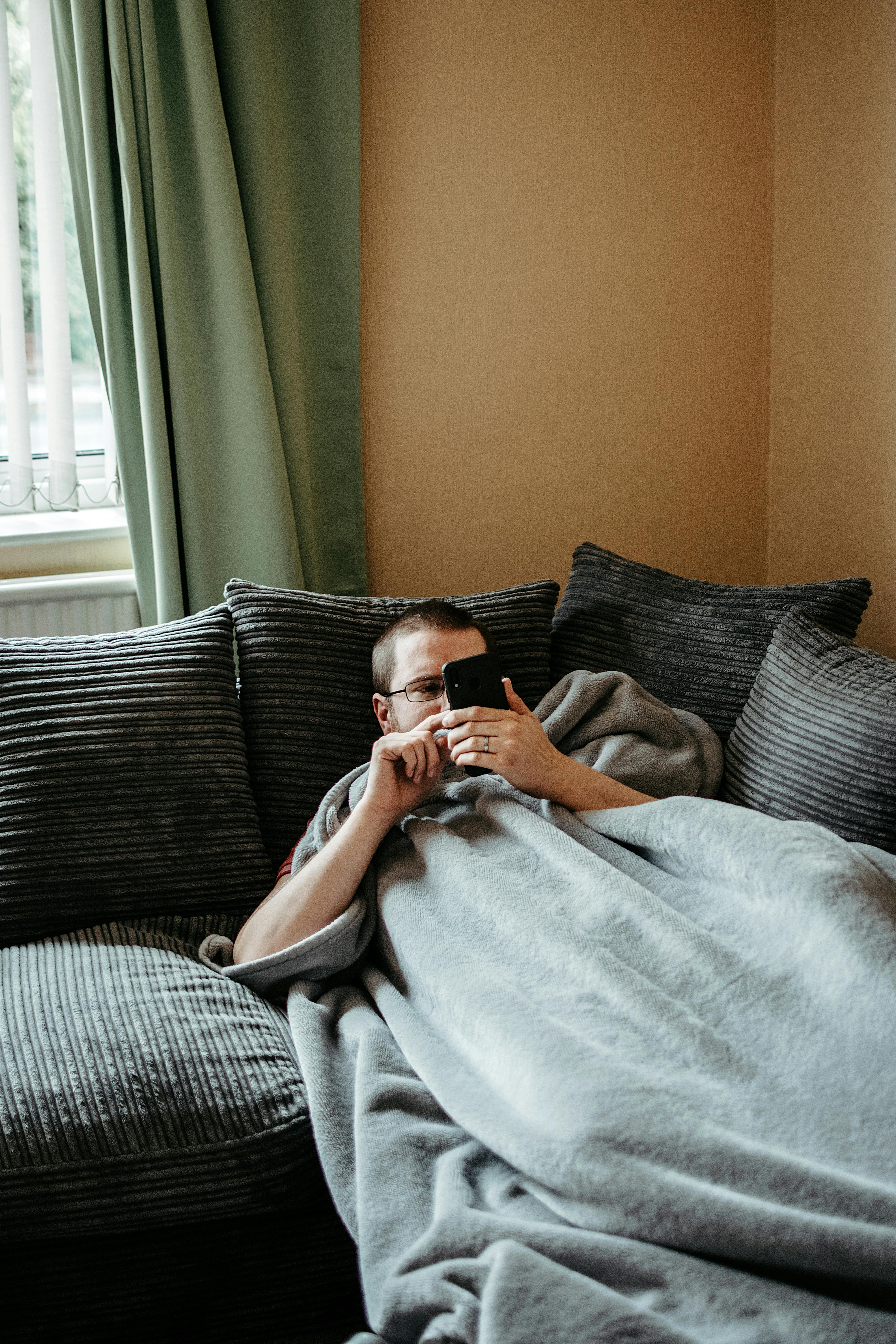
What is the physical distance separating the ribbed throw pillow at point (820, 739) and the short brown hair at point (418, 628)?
0.41 m

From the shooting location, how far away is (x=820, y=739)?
4.34ft

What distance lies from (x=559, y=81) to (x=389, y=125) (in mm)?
398

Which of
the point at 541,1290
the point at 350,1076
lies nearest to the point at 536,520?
the point at 350,1076

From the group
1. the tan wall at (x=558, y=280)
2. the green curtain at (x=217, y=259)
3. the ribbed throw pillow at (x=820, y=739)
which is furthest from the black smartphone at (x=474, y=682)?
the tan wall at (x=558, y=280)

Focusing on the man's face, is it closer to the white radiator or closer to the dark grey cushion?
the dark grey cushion

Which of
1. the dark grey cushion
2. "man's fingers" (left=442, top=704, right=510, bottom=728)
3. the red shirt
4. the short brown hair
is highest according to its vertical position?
the short brown hair

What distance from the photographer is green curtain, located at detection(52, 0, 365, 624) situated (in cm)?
188

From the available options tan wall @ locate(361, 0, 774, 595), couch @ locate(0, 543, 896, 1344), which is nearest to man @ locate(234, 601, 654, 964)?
couch @ locate(0, 543, 896, 1344)

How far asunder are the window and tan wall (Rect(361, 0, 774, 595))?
1.98ft

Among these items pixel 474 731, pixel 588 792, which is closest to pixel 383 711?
Result: pixel 474 731

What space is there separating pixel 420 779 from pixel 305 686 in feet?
1.27

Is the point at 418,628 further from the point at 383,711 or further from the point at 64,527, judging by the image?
the point at 64,527

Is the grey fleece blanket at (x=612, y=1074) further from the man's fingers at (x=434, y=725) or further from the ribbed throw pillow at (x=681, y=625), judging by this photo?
the ribbed throw pillow at (x=681, y=625)

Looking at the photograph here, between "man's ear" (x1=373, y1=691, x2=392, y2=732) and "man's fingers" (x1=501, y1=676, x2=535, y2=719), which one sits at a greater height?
"man's fingers" (x1=501, y1=676, x2=535, y2=719)
